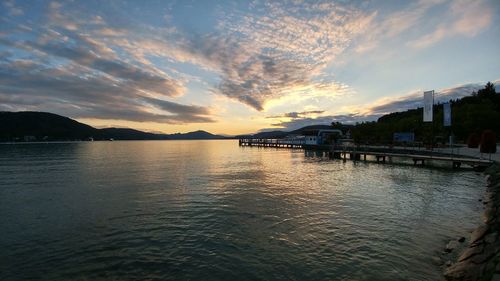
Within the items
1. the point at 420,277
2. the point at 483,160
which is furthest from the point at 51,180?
the point at 483,160

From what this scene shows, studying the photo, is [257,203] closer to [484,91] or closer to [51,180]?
[51,180]

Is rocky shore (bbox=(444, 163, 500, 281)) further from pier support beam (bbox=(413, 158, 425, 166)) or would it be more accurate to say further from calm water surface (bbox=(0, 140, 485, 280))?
pier support beam (bbox=(413, 158, 425, 166))

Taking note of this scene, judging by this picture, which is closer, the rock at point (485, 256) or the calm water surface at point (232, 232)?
the rock at point (485, 256)

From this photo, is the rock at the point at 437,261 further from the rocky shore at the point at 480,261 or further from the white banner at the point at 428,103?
the white banner at the point at 428,103

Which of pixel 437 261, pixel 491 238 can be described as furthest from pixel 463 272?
pixel 491 238

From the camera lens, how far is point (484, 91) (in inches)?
4161

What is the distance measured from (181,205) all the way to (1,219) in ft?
36.1

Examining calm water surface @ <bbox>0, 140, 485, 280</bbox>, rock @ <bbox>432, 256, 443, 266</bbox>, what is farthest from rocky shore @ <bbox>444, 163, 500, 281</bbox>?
calm water surface @ <bbox>0, 140, 485, 280</bbox>

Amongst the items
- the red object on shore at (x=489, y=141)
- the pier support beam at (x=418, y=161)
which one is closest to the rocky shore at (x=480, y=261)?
the red object on shore at (x=489, y=141)

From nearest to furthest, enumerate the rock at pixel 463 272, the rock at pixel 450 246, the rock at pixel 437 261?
the rock at pixel 463 272 → the rock at pixel 437 261 → the rock at pixel 450 246

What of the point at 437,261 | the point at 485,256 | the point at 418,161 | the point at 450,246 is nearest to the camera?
the point at 485,256

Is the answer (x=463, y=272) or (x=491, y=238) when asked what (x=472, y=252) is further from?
(x=463, y=272)

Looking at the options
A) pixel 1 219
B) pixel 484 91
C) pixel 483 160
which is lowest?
pixel 1 219

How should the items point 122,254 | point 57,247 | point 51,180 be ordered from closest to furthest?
point 122,254 → point 57,247 → point 51,180
